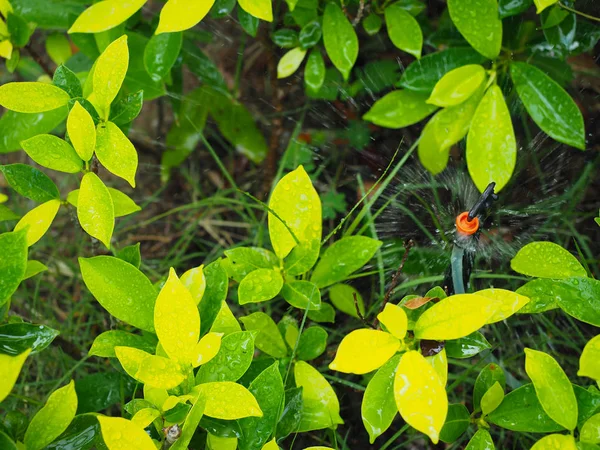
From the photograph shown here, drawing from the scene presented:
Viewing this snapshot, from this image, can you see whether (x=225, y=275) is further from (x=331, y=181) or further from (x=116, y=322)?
(x=331, y=181)

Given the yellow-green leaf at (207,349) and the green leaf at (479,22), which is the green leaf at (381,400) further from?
the green leaf at (479,22)

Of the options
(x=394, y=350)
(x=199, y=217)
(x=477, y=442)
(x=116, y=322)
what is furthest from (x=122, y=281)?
(x=199, y=217)

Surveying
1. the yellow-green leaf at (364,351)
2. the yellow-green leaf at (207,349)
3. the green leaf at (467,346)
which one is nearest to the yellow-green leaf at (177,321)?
the yellow-green leaf at (207,349)

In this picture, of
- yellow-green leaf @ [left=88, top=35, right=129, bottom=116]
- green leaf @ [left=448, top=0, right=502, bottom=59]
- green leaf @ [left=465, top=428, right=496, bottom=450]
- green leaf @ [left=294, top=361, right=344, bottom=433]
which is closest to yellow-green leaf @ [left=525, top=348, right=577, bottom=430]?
green leaf @ [left=465, top=428, right=496, bottom=450]

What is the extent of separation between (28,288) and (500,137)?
5.28 ft

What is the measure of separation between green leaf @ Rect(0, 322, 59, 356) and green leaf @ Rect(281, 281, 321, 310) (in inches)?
16.5

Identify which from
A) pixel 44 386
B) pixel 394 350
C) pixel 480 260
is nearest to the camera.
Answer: pixel 394 350

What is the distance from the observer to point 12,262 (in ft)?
2.89

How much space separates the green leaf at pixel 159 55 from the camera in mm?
1379

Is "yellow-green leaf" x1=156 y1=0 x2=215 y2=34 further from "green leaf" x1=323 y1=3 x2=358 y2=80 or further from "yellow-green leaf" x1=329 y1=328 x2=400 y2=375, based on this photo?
"yellow-green leaf" x1=329 y1=328 x2=400 y2=375

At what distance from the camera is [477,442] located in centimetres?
99

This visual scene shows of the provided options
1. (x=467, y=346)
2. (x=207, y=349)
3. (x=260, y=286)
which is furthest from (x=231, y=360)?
(x=467, y=346)

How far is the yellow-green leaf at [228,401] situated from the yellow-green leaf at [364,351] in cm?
14

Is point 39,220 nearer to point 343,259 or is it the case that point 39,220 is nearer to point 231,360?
point 231,360
